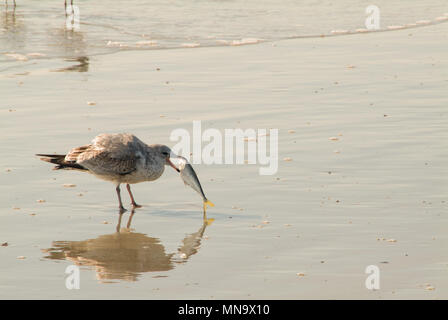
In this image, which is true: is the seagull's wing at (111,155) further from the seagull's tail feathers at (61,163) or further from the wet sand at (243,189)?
the wet sand at (243,189)

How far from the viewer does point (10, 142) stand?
11.7 meters

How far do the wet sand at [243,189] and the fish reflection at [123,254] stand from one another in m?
0.02

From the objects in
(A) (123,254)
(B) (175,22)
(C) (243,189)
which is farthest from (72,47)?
(A) (123,254)

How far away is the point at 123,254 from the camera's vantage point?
8.27m

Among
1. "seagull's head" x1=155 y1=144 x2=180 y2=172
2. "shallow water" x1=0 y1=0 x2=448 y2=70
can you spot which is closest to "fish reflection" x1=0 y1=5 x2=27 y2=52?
"shallow water" x1=0 y1=0 x2=448 y2=70

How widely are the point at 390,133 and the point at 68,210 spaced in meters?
4.83

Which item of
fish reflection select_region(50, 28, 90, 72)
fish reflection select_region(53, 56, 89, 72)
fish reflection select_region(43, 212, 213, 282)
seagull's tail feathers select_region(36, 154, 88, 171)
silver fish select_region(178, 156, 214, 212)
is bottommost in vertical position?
fish reflection select_region(43, 212, 213, 282)

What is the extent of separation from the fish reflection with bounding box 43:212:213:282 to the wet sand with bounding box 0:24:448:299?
25 mm

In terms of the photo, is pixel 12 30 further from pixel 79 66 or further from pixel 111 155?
pixel 111 155

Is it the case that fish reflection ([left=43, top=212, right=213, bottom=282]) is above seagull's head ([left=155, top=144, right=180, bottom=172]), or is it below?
below

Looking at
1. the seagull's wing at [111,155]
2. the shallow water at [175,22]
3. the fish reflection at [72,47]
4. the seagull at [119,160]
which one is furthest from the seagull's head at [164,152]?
the shallow water at [175,22]

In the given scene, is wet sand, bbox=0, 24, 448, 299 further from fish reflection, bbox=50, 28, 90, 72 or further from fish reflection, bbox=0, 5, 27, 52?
fish reflection, bbox=0, 5, 27, 52

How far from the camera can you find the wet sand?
753cm

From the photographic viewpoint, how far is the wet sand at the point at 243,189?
7.53m
